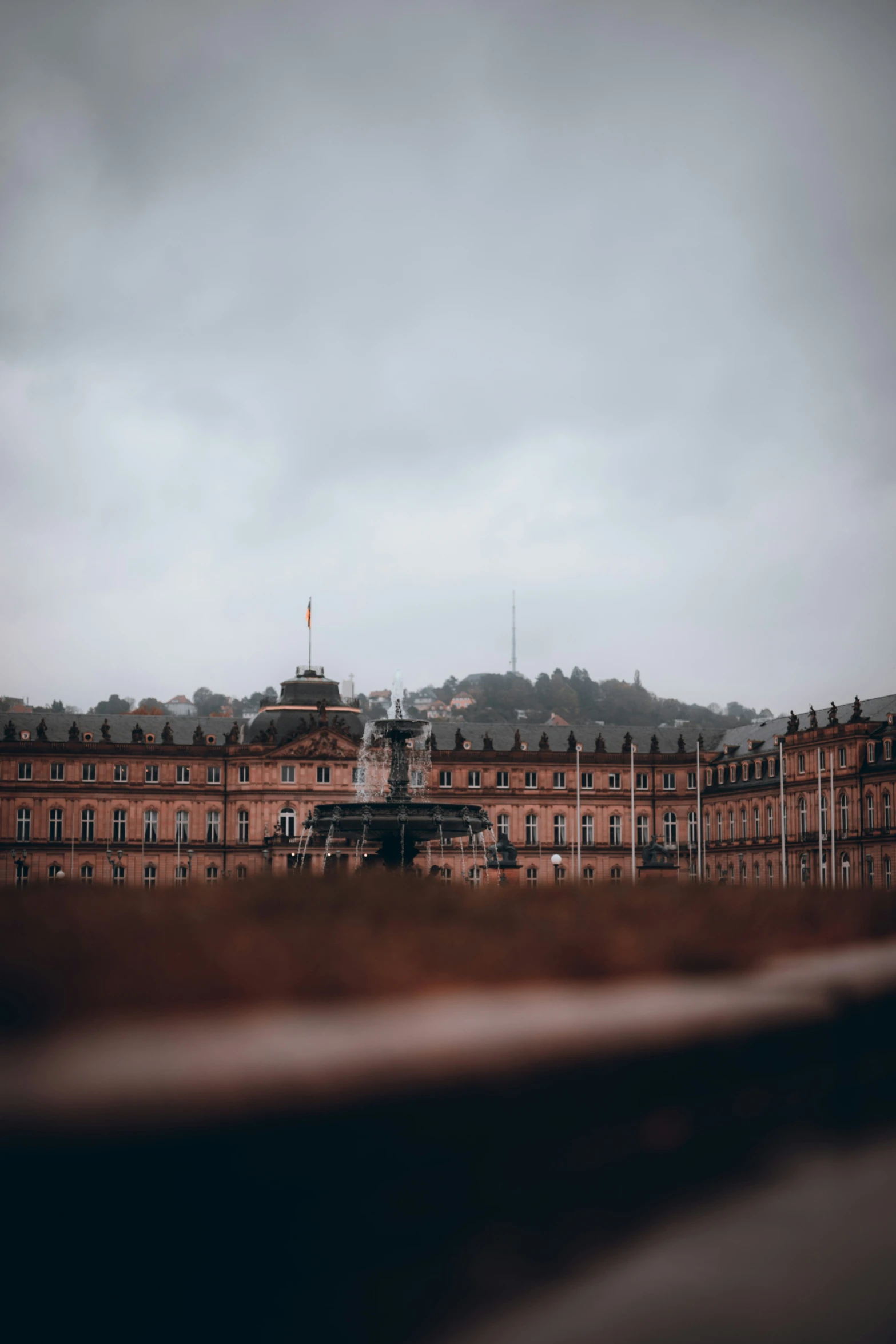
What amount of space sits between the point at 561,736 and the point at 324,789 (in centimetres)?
2164

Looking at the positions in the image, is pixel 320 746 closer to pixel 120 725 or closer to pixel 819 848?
pixel 120 725

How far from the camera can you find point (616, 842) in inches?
4685

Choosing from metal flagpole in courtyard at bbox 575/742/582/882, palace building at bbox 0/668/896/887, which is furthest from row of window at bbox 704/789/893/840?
metal flagpole in courtyard at bbox 575/742/582/882

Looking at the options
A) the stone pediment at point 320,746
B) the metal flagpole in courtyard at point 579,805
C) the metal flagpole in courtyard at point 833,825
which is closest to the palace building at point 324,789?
the stone pediment at point 320,746

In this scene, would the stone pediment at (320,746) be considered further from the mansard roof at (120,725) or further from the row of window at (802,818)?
the row of window at (802,818)

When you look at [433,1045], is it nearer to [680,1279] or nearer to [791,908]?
[680,1279]

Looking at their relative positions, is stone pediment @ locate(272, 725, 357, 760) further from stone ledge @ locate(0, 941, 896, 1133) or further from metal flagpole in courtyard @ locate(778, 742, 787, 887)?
stone ledge @ locate(0, 941, 896, 1133)

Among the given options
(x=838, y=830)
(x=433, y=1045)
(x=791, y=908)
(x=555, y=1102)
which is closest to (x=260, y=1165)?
(x=433, y=1045)

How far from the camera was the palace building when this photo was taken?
110m

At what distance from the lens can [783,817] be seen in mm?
92250

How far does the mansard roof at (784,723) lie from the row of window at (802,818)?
5.19m

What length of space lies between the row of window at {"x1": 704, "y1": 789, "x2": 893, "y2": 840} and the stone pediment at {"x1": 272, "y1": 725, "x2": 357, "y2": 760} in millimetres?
29959

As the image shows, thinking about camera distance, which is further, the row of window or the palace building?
the palace building

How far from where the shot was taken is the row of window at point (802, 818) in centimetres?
9431
